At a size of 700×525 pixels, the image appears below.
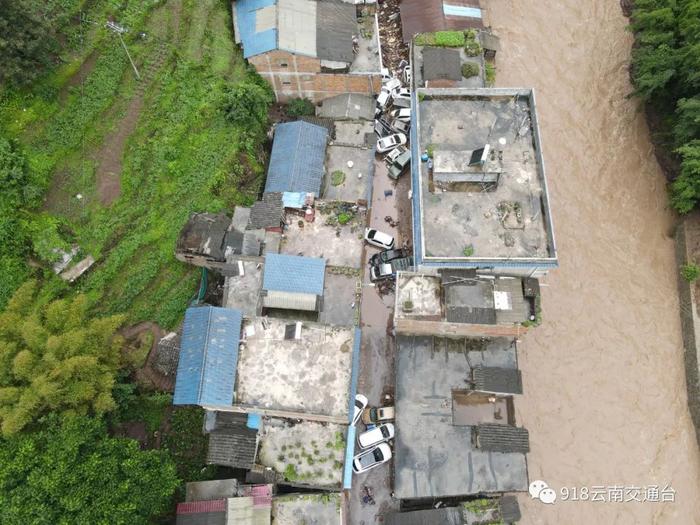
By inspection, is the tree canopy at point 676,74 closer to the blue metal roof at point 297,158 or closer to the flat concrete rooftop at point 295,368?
the blue metal roof at point 297,158

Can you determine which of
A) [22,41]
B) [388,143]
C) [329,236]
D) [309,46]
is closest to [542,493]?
[329,236]

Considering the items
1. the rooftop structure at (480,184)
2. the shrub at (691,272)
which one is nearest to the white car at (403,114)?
the rooftop structure at (480,184)

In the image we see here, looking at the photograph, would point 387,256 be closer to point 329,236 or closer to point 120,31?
point 329,236

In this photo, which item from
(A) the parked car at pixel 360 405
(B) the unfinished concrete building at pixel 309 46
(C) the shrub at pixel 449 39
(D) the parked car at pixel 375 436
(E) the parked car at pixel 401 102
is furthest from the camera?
(E) the parked car at pixel 401 102

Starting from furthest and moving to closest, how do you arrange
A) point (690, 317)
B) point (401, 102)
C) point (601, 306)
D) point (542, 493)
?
point (401, 102) → point (601, 306) → point (690, 317) → point (542, 493)

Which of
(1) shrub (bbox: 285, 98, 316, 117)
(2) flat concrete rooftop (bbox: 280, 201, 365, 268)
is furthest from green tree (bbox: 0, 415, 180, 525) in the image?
(1) shrub (bbox: 285, 98, 316, 117)

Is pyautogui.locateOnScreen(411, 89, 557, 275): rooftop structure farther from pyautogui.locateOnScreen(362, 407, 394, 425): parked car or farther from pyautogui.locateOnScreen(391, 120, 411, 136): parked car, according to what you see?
pyautogui.locateOnScreen(362, 407, 394, 425): parked car
